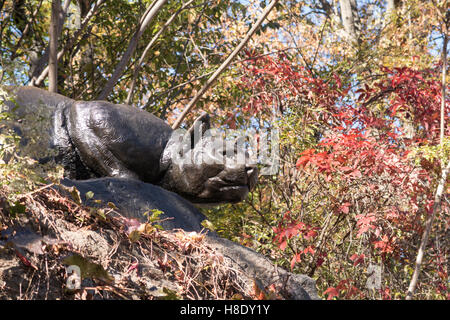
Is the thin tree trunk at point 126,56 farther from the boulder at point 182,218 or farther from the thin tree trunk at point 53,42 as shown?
the boulder at point 182,218

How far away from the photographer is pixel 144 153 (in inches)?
146

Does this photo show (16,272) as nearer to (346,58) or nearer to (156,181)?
(156,181)

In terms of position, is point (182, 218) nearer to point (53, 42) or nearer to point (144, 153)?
point (144, 153)

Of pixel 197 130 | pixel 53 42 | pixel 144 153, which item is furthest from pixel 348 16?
pixel 144 153

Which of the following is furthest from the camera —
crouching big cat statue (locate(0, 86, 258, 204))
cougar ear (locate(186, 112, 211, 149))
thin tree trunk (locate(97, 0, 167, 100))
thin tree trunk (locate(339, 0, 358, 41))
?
thin tree trunk (locate(339, 0, 358, 41))

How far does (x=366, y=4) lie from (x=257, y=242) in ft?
33.9

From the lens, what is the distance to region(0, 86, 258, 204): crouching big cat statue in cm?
355

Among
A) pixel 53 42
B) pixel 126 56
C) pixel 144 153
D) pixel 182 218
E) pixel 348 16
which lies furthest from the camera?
pixel 348 16

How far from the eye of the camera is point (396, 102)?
4879 mm

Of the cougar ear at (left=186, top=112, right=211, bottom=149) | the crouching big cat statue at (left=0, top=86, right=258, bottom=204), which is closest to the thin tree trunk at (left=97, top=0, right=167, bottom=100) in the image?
the crouching big cat statue at (left=0, top=86, right=258, bottom=204)

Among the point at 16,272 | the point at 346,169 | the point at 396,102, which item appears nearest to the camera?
the point at 16,272

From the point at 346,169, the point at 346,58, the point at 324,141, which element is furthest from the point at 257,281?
→ the point at 346,58

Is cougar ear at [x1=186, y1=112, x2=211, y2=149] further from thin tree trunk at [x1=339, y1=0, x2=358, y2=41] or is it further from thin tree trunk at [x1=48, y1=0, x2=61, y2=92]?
thin tree trunk at [x1=339, y1=0, x2=358, y2=41]

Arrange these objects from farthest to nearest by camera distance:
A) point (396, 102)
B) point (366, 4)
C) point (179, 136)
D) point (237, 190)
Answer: point (366, 4) → point (396, 102) → point (179, 136) → point (237, 190)
